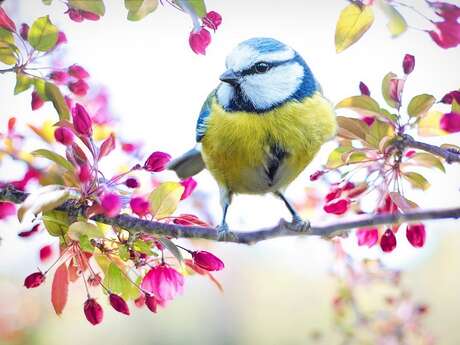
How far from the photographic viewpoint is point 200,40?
724mm

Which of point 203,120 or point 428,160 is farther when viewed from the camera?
point 203,120

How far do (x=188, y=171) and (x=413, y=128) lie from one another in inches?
15.3

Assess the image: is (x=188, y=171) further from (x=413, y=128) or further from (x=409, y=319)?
(x=409, y=319)

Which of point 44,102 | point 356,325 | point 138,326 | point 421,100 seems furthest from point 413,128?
point 138,326

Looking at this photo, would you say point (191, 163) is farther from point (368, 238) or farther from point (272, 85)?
point (368, 238)

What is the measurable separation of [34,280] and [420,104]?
1.33 feet

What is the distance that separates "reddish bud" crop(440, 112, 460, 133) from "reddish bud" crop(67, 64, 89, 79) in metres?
0.39

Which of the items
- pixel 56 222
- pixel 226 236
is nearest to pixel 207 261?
pixel 226 236

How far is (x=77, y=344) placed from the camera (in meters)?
A: 3.88

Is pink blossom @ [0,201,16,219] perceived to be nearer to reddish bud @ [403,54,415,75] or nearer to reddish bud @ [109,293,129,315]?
reddish bud @ [109,293,129,315]

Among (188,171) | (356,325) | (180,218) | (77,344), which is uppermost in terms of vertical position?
(180,218)

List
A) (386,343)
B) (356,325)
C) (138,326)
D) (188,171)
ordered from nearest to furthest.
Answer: (188,171) < (356,325) < (386,343) < (138,326)

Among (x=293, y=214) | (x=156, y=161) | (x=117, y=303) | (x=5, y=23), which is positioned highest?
(x=5, y=23)

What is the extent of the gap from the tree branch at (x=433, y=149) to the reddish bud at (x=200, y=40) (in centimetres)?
22
